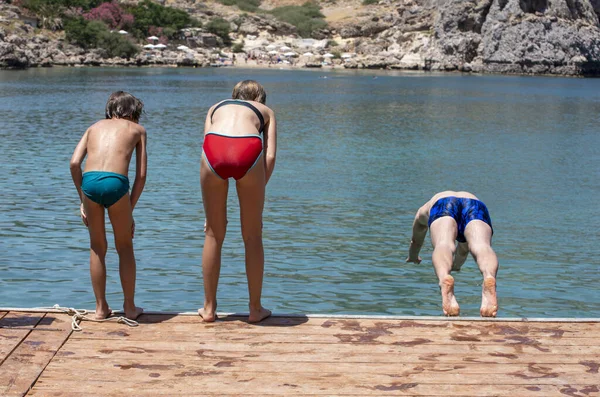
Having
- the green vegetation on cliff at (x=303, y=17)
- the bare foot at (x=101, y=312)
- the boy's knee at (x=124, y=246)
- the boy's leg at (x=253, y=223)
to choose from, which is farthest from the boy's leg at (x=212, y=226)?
the green vegetation on cliff at (x=303, y=17)

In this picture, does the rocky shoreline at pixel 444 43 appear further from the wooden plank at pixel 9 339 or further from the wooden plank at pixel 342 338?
the wooden plank at pixel 342 338

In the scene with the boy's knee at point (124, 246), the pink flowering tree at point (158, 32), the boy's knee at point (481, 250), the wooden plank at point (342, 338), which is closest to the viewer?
the wooden plank at point (342, 338)

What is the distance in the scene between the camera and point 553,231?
13.9 meters

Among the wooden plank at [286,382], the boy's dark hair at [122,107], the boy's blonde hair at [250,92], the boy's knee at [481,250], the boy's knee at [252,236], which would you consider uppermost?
the boy's blonde hair at [250,92]

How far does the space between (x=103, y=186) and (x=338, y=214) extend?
30.9ft

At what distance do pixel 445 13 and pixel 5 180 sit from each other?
3673 inches

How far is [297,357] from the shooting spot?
518 cm

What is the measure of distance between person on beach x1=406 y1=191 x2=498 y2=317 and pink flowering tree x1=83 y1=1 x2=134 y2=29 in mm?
101013

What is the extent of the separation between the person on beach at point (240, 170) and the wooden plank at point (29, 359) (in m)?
1.06

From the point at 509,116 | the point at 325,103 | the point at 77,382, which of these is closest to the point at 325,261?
the point at 77,382

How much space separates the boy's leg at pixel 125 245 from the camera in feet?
19.4

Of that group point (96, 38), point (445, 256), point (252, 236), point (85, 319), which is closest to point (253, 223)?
point (252, 236)

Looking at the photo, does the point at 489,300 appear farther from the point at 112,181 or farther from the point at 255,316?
the point at 112,181

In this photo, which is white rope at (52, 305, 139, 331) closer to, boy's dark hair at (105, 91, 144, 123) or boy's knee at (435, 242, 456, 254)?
boy's dark hair at (105, 91, 144, 123)
